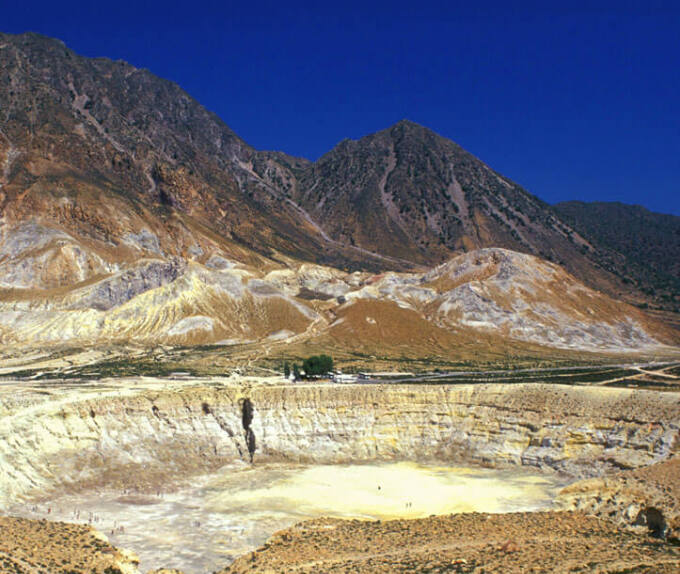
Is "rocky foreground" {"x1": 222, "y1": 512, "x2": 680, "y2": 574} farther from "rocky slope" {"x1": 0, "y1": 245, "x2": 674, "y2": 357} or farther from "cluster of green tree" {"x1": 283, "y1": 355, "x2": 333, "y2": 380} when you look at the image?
"rocky slope" {"x1": 0, "y1": 245, "x2": 674, "y2": 357}

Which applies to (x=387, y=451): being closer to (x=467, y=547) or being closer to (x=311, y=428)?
(x=311, y=428)

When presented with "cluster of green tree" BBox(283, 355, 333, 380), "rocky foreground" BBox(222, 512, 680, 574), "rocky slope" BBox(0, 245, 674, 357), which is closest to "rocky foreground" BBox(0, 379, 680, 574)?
"rocky foreground" BBox(222, 512, 680, 574)

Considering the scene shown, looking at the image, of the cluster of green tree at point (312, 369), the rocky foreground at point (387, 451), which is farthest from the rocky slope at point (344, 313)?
the rocky foreground at point (387, 451)

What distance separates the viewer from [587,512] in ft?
111

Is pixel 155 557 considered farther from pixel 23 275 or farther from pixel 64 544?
pixel 23 275

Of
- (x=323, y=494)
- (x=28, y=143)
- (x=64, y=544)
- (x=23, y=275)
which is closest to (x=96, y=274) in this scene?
(x=23, y=275)

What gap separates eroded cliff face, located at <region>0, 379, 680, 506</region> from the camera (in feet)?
151

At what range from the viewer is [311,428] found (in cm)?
5641

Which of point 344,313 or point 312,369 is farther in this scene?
point 344,313

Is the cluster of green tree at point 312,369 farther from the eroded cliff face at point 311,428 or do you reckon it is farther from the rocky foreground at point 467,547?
the rocky foreground at point 467,547

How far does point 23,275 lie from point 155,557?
133 metres

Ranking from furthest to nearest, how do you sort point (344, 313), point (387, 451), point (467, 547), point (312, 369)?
point (344, 313) → point (312, 369) → point (387, 451) → point (467, 547)

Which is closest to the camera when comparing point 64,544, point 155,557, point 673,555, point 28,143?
point 673,555

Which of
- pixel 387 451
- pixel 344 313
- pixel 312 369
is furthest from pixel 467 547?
pixel 344 313
